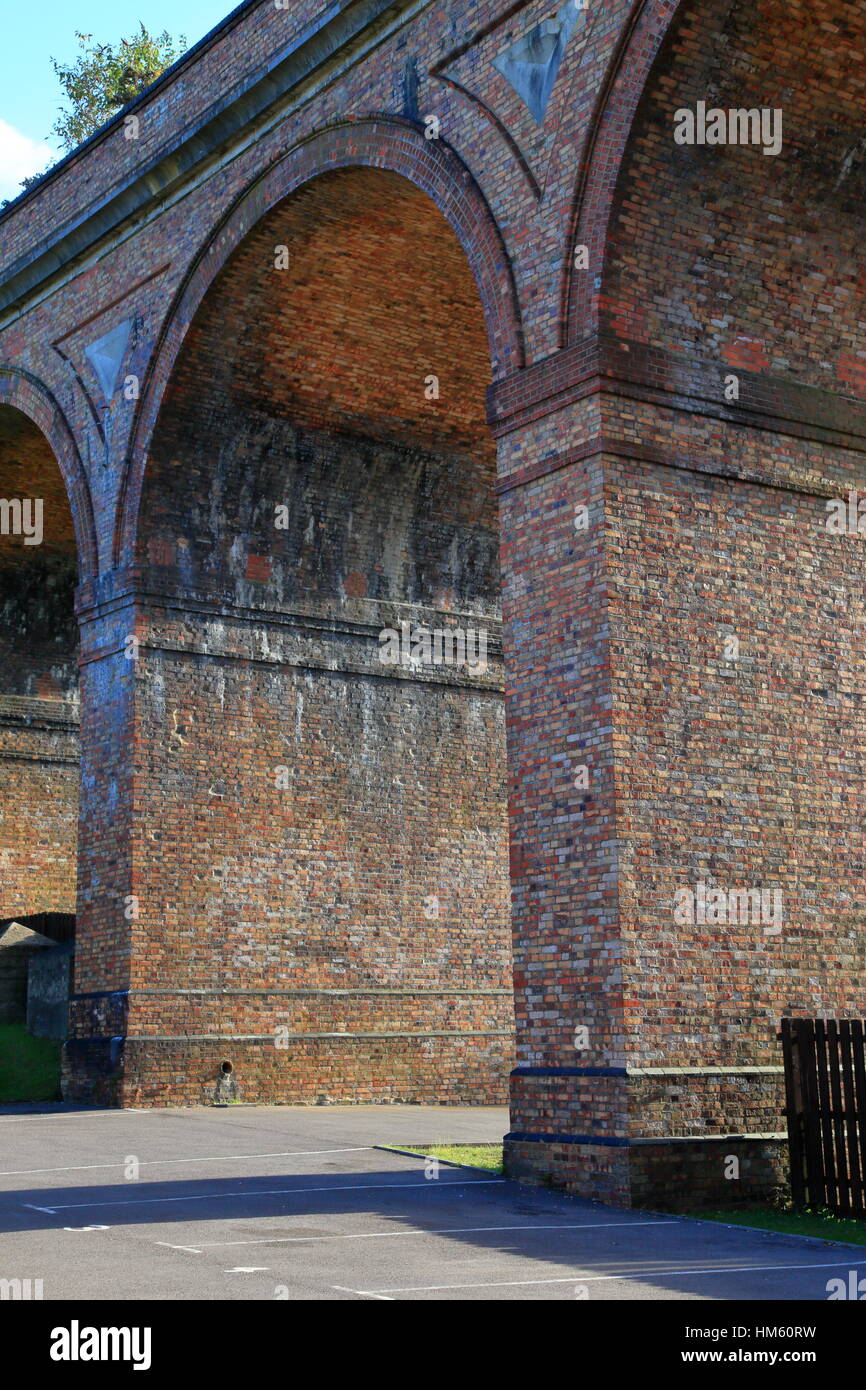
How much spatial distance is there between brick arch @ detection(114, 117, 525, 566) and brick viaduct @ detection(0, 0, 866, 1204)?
5 centimetres

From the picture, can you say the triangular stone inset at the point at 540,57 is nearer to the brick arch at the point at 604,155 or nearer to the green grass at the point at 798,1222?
the brick arch at the point at 604,155

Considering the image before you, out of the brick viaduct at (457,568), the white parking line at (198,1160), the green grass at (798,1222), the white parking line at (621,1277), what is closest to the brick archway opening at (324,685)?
the brick viaduct at (457,568)

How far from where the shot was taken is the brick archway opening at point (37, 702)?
71.7 ft

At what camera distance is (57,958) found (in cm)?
1858

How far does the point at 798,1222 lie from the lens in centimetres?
884

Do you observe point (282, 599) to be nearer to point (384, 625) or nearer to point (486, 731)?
point (384, 625)

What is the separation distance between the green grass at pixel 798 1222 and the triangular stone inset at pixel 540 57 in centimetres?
753

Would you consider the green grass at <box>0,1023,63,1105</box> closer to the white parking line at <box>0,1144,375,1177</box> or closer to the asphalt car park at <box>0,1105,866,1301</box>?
the asphalt car park at <box>0,1105,866,1301</box>

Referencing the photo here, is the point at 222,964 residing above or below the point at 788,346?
below

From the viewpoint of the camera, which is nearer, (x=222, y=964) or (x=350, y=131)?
(x=350, y=131)

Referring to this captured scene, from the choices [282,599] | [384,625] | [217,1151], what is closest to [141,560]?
[282,599]

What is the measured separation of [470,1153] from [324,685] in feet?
22.9

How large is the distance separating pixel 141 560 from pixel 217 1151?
6.70 metres

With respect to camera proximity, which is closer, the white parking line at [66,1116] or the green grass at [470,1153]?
the green grass at [470,1153]
